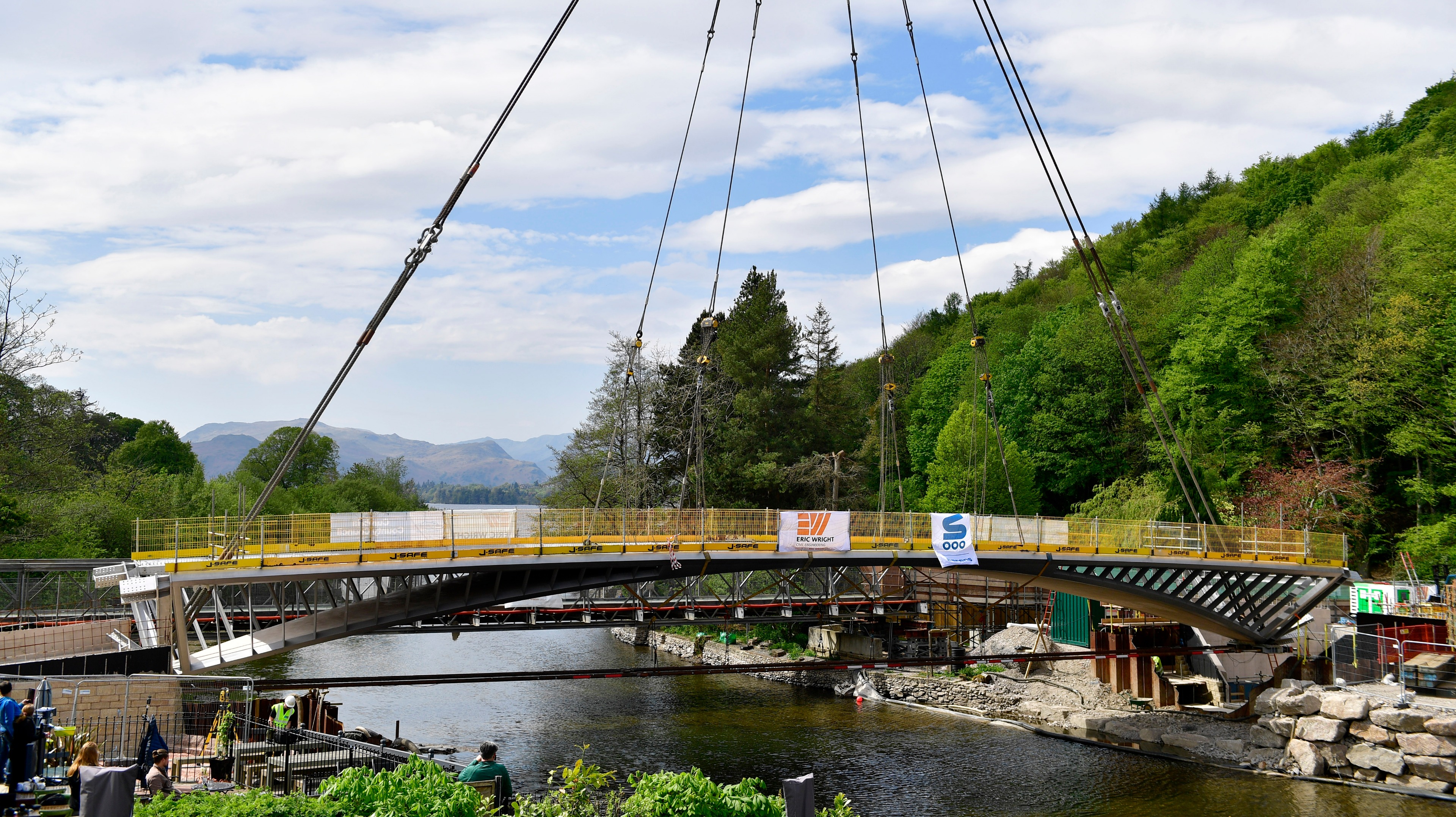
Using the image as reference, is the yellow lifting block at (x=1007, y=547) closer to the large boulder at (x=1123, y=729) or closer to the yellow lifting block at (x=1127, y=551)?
the yellow lifting block at (x=1127, y=551)

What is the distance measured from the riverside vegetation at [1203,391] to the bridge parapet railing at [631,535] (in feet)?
36.9

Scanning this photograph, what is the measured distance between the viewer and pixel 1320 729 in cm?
3262

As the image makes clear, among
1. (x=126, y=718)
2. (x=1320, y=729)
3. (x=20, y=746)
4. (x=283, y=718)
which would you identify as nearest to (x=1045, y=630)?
(x=1320, y=729)

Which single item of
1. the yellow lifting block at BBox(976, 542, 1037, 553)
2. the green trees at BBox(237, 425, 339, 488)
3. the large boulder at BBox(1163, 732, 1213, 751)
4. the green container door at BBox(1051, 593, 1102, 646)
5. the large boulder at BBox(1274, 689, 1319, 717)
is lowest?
the large boulder at BBox(1163, 732, 1213, 751)

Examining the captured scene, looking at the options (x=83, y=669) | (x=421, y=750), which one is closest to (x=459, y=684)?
(x=421, y=750)

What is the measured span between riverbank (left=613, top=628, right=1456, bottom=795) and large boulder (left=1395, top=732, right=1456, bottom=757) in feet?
0.09

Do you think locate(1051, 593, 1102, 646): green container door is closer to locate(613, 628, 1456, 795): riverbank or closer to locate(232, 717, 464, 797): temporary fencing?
locate(613, 628, 1456, 795): riverbank

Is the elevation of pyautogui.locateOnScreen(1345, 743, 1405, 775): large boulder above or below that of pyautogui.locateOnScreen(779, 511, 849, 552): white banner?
below

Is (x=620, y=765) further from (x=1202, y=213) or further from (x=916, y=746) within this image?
(x=1202, y=213)

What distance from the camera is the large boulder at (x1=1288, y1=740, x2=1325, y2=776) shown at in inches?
1277

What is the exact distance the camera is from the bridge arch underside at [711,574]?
2833cm

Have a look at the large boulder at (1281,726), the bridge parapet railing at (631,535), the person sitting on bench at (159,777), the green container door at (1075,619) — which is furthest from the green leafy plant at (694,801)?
the green container door at (1075,619)

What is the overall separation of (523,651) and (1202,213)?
75579mm

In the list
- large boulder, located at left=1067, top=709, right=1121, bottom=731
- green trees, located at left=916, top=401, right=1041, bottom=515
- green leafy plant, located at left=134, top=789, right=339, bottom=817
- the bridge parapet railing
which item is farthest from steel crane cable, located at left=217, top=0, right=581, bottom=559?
green trees, located at left=916, top=401, right=1041, bottom=515
